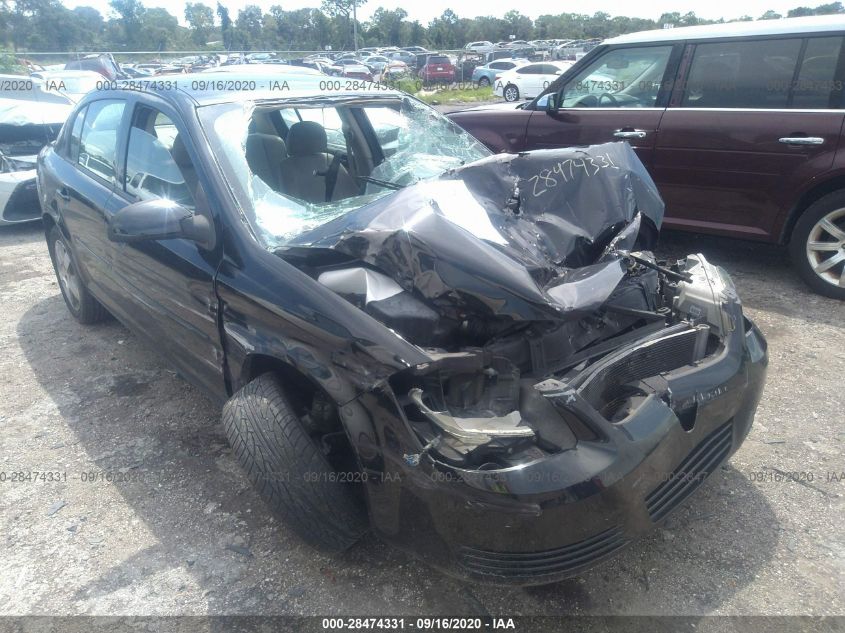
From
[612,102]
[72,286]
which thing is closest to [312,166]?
[72,286]

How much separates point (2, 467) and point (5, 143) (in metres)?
6.06

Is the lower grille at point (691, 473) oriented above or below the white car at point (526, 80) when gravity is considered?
above

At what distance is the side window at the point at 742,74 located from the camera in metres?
4.52

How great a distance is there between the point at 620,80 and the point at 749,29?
1011 mm

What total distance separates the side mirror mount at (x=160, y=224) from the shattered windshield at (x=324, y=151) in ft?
0.69

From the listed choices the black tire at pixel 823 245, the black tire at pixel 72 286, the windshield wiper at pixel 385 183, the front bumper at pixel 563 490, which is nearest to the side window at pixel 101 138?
the black tire at pixel 72 286

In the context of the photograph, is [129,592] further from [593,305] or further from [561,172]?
[561,172]

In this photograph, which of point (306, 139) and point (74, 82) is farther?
point (74, 82)

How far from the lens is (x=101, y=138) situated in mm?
3760

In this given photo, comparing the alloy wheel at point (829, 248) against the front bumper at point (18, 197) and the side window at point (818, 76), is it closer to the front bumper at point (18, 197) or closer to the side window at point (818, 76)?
the side window at point (818, 76)

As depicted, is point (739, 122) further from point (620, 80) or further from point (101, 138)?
point (101, 138)

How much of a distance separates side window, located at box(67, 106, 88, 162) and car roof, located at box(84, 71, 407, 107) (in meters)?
0.59

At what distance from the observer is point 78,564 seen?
248 cm

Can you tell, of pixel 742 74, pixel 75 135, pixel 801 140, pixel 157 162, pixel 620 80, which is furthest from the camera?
pixel 620 80
